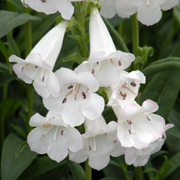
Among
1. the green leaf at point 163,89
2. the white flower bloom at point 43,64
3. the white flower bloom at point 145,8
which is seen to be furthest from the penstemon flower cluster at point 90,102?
the green leaf at point 163,89

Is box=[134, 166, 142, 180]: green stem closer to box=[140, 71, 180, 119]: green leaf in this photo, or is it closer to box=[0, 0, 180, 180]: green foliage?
box=[0, 0, 180, 180]: green foliage

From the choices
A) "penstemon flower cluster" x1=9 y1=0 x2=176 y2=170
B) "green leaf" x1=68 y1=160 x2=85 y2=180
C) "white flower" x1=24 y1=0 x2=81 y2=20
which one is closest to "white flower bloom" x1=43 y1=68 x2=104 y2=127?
"penstemon flower cluster" x1=9 y1=0 x2=176 y2=170

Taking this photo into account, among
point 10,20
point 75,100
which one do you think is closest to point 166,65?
point 75,100

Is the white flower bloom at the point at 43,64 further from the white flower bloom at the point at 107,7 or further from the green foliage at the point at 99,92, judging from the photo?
the white flower bloom at the point at 107,7

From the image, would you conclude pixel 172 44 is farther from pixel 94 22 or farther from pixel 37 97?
pixel 94 22

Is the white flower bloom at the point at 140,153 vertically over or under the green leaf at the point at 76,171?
over

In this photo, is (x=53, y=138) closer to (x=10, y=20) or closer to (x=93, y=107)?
(x=93, y=107)

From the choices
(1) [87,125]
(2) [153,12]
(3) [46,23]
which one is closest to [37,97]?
(3) [46,23]
